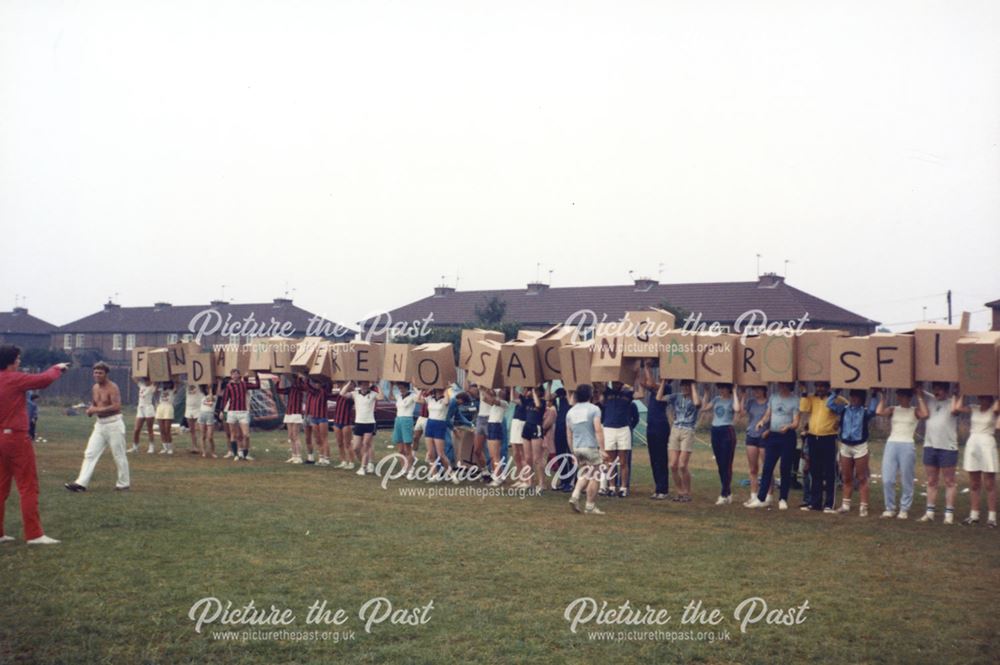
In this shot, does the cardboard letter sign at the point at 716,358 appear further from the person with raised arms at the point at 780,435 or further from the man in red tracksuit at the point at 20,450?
the man in red tracksuit at the point at 20,450

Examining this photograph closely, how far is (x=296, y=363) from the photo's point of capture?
20281mm

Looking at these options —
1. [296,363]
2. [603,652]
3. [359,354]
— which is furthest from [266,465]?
[603,652]

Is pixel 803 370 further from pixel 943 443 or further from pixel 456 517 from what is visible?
pixel 456 517

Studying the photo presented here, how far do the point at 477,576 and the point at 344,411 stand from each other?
10.8m

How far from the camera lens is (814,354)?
46.5ft

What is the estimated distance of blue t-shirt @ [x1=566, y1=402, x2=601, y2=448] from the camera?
1375 centimetres

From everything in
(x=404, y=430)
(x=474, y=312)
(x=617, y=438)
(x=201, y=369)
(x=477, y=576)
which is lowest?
(x=477, y=576)

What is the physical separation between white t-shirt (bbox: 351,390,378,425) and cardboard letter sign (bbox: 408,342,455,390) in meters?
1.31

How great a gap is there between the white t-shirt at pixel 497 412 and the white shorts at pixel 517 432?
330 millimetres

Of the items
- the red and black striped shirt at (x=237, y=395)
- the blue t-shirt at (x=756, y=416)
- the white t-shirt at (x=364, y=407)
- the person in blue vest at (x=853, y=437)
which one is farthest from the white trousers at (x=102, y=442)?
the person in blue vest at (x=853, y=437)

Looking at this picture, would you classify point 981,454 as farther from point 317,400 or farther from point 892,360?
point 317,400

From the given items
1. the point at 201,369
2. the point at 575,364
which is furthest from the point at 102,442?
the point at 575,364

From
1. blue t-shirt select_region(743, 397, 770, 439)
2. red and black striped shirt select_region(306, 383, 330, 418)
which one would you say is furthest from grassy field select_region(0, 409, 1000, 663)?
red and black striped shirt select_region(306, 383, 330, 418)

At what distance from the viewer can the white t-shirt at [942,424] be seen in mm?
13523
